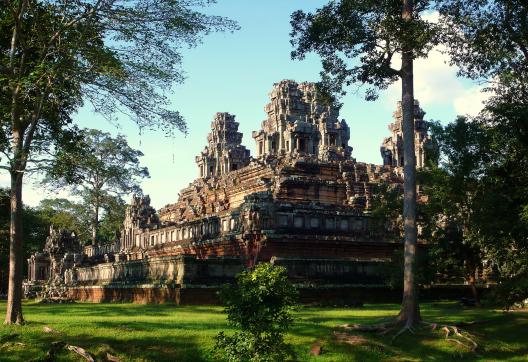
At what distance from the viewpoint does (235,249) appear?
31.2 meters

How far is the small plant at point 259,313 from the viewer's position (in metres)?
12.6

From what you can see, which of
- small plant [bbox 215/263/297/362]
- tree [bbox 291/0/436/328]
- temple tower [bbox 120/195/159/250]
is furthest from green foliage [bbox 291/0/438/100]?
temple tower [bbox 120/195/159/250]

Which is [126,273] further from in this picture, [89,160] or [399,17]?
[399,17]

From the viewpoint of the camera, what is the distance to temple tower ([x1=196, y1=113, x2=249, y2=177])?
7225 cm

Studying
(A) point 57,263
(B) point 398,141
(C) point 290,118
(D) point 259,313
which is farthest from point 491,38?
(B) point 398,141

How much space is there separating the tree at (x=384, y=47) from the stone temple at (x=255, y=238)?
1.40 metres

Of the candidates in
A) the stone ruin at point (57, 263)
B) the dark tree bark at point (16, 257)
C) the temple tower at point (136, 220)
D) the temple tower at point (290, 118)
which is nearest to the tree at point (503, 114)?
the dark tree bark at point (16, 257)

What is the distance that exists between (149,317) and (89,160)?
471 centimetres

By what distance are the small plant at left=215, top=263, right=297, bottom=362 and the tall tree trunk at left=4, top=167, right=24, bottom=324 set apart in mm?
6417

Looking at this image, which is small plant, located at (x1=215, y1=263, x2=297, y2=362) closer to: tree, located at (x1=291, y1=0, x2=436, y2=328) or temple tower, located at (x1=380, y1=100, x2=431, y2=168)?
tree, located at (x1=291, y1=0, x2=436, y2=328)

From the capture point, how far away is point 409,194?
1750 centimetres

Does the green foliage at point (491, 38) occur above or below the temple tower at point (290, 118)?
below

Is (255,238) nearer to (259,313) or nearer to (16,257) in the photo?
(16,257)

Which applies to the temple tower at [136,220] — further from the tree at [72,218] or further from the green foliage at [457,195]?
the green foliage at [457,195]
